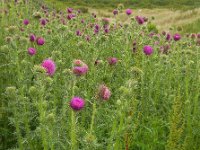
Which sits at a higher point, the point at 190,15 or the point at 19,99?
the point at 19,99

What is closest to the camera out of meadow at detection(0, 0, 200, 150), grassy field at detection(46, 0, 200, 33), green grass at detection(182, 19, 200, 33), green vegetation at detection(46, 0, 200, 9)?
meadow at detection(0, 0, 200, 150)

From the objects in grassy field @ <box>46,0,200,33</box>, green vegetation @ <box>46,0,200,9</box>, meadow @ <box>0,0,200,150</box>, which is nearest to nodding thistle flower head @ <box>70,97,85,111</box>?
meadow @ <box>0,0,200,150</box>

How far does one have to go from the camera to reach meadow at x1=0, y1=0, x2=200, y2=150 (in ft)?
9.71

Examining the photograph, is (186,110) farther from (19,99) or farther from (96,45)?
(19,99)

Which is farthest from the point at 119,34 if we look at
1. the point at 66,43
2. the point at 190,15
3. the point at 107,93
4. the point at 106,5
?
the point at 106,5

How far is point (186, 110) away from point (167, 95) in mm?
654

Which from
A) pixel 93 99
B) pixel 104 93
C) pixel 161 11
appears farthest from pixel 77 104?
pixel 161 11

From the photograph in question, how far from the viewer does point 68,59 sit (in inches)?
221

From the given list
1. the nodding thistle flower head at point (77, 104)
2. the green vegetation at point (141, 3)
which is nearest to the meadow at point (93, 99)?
the nodding thistle flower head at point (77, 104)

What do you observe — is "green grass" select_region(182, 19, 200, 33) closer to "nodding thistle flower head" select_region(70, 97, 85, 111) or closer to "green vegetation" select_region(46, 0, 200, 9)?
"green vegetation" select_region(46, 0, 200, 9)

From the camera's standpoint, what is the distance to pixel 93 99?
328cm

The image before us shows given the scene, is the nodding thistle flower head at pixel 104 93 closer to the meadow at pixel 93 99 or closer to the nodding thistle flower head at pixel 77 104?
the meadow at pixel 93 99

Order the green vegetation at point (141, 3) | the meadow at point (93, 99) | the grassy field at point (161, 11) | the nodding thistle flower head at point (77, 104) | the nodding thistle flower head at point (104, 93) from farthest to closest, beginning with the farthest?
the green vegetation at point (141, 3) < the grassy field at point (161, 11) < the meadow at point (93, 99) < the nodding thistle flower head at point (104, 93) < the nodding thistle flower head at point (77, 104)

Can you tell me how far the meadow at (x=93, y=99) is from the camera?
2.96 m
